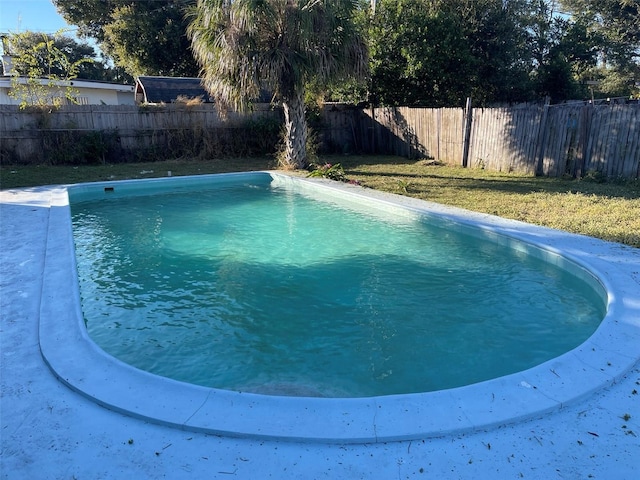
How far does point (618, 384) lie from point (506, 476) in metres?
1.38

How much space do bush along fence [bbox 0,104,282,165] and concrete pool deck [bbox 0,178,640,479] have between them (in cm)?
1329

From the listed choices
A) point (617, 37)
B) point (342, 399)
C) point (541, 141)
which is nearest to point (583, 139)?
point (541, 141)

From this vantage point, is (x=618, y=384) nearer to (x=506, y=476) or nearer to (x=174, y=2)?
(x=506, y=476)

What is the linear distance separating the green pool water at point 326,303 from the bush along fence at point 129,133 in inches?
297

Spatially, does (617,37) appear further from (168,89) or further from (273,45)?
(168,89)

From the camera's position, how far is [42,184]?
11.4m

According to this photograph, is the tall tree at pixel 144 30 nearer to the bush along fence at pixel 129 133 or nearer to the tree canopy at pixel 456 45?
the tree canopy at pixel 456 45

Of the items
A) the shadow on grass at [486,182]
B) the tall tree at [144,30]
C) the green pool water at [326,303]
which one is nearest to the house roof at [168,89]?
the shadow on grass at [486,182]

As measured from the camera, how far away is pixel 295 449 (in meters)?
2.50

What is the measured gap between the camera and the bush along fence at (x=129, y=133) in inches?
545

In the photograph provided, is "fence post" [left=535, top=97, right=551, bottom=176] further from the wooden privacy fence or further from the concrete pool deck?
the concrete pool deck

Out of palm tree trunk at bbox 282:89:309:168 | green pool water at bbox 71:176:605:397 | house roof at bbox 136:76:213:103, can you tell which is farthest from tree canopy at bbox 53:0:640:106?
green pool water at bbox 71:176:605:397

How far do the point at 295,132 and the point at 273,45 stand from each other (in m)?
2.60

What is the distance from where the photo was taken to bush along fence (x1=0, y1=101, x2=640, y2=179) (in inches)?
407
